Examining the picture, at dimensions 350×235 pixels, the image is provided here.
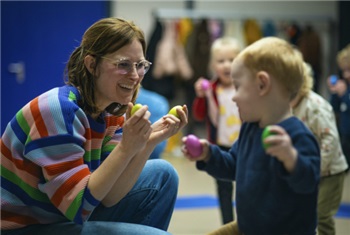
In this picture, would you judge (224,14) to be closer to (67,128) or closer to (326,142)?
(326,142)

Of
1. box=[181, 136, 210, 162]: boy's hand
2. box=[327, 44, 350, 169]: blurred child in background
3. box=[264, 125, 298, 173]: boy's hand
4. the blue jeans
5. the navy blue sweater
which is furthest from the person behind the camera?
box=[327, 44, 350, 169]: blurred child in background

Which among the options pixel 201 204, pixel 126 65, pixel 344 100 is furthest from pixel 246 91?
pixel 344 100

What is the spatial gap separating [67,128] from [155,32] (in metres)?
4.77

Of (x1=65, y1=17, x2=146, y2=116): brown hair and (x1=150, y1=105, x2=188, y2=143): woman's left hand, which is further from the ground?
(x1=65, y1=17, x2=146, y2=116): brown hair

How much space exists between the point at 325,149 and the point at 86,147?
54.1 inches

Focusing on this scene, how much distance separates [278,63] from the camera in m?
1.45

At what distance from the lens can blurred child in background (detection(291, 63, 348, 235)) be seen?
2.53 meters

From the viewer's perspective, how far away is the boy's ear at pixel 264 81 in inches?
57.2

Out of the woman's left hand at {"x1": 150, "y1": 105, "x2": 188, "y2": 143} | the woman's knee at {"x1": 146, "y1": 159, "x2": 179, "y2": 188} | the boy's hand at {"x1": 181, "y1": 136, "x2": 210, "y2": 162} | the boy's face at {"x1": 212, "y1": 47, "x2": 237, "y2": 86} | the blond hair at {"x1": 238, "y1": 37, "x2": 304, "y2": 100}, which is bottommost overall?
the woman's knee at {"x1": 146, "y1": 159, "x2": 179, "y2": 188}

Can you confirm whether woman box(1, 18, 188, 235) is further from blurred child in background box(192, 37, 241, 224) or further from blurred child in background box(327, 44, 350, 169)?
blurred child in background box(327, 44, 350, 169)

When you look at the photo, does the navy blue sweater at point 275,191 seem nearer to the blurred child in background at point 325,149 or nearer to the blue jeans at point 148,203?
the blue jeans at point 148,203

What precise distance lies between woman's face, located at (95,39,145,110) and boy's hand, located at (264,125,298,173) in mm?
565

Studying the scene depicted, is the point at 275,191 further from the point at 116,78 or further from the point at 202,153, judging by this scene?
the point at 116,78

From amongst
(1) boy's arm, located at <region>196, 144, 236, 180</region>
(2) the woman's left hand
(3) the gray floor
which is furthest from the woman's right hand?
(3) the gray floor
